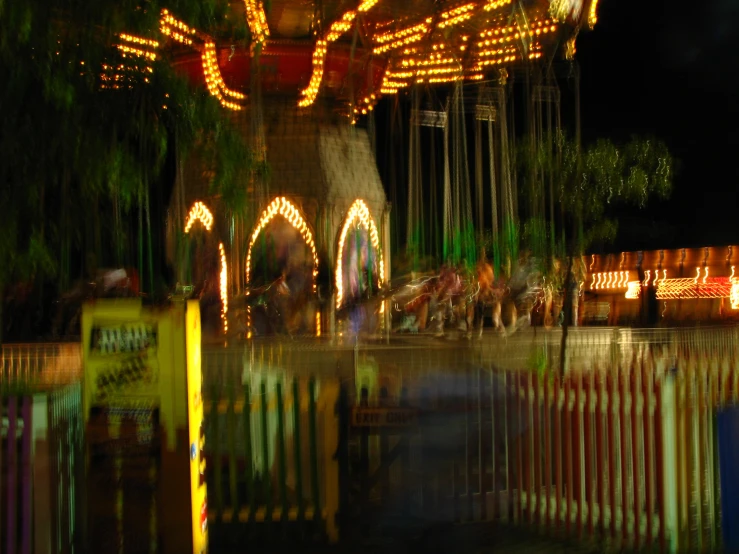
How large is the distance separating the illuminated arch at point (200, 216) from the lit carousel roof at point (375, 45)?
7.86 ft

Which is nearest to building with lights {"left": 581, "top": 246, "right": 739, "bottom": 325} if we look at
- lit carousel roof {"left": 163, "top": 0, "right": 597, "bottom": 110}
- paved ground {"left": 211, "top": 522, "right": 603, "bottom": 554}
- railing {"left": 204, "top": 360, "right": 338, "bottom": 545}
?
lit carousel roof {"left": 163, "top": 0, "right": 597, "bottom": 110}

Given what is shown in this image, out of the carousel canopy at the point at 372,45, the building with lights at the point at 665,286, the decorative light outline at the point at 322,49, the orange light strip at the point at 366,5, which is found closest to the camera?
Result: the orange light strip at the point at 366,5

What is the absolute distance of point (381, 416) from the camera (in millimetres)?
6527

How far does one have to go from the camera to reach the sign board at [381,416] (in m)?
6.53

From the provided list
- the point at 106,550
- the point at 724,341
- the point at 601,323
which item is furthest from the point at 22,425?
the point at 601,323

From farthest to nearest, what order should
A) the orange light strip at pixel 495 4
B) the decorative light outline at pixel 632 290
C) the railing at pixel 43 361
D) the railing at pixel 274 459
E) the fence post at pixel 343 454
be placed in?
the decorative light outline at pixel 632 290 < the orange light strip at pixel 495 4 < the railing at pixel 43 361 < the fence post at pixel 343 454 < the railing at pixel 274 459

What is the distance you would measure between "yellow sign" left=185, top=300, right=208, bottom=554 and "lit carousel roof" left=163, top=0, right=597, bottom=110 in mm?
9831

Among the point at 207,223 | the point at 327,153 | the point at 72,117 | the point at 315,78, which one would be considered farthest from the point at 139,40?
the point at 207,223

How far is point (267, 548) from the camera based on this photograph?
6.21 metres

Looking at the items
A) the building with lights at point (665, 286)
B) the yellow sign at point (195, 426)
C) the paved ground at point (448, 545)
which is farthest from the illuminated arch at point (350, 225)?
the yellow sign at point (195, 426)

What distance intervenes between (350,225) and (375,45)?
393 cm

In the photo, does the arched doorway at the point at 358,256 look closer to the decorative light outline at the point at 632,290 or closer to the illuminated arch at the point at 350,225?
the illuminated arch at the point at 350,225

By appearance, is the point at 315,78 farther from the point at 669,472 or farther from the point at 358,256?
the point at 669,472

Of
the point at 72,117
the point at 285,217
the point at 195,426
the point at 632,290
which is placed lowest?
the point at 195,426
